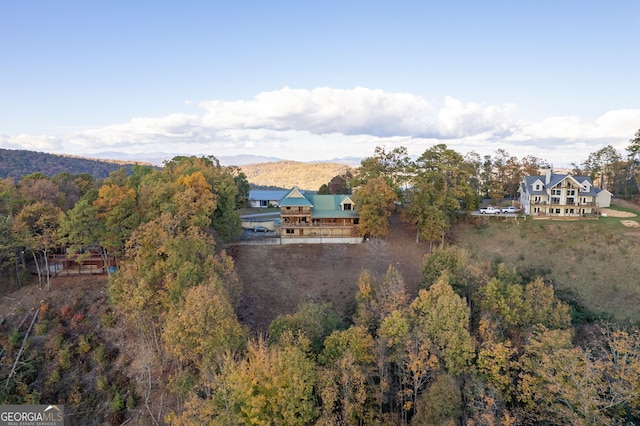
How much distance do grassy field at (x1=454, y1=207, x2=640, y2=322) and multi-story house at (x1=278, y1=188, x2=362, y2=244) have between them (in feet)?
41.5

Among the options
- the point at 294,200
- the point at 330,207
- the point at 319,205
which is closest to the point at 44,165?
the point at 294,200

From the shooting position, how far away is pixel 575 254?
37594 millimetres

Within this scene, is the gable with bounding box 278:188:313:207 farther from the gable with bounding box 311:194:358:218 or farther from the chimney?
the chimney

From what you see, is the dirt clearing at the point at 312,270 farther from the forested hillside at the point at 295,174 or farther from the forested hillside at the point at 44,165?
the forested hillside at the point at 44,165

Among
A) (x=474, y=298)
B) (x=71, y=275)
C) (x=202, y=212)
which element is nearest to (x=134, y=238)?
(x=202, y=212)

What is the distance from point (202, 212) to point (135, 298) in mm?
10775

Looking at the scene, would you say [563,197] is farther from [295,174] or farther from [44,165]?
[44,165]

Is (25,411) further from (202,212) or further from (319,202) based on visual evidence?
(319,202)

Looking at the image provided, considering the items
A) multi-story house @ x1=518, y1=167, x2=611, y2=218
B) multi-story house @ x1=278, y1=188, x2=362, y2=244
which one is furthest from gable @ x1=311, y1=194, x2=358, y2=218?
multi-story house @ x1=518, y1=167, x2=611, y2=218

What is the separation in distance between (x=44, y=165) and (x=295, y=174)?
8181cm

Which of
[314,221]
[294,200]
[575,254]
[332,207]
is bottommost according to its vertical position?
[575,254]

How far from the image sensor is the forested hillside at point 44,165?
105750 millimetres

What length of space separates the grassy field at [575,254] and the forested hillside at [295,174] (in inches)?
3140

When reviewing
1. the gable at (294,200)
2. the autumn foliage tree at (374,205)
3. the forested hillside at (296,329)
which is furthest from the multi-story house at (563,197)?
the gable at (294,200)
